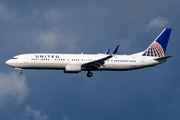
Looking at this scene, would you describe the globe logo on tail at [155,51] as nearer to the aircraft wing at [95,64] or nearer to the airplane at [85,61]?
the airplane at [85,61]

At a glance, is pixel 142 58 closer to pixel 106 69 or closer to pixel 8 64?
pixel 106 69

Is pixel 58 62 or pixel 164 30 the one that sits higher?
pixel 164 30

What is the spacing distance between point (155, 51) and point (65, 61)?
68.0ft

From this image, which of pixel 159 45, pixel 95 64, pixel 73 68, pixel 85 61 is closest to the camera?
pixel 73 68

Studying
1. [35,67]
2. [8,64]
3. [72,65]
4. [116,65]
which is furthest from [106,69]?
[8,64]

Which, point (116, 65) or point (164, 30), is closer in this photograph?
point (116, 65)

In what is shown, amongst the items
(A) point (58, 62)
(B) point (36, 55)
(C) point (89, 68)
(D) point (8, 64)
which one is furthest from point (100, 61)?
(D) point (8, 64)

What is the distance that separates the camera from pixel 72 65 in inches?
2768

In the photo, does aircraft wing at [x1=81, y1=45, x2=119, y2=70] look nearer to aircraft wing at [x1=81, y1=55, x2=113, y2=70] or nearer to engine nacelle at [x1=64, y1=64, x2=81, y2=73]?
aircraft wing at [x1=81, y1=55, x2=113, y2=70]

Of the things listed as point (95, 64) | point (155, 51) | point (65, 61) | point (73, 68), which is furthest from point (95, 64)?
point (155, 51)

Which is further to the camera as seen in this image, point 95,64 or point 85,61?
point 85,61

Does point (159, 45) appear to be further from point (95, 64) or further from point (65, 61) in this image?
point (65, 61)

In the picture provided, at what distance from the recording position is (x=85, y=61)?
7150cm

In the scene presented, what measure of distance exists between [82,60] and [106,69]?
545cm
